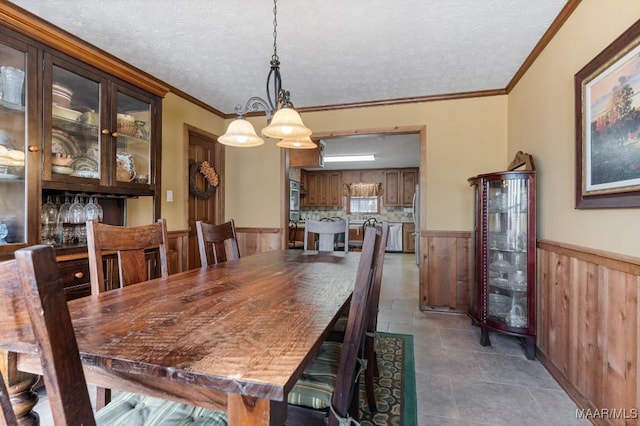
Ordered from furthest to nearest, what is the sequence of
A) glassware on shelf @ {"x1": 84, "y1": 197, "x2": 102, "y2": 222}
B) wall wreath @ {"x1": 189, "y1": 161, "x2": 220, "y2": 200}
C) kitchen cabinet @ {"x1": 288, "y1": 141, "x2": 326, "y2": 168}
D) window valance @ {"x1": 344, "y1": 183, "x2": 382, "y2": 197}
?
window valance @ {"x1": 344, "y1": 183, "x2": 382, "y2": 197}, kitchen cabinet @ {"x1": 288, "y1": 141, "x2": 326, "y2": 168}, wall wreath @ {"x1": 189, "y1": 161, "x2": 220, "y2": 200}, glassware on shelf @ {"x1": 84, "y1": 197, "x2": 102, "y2": 222}

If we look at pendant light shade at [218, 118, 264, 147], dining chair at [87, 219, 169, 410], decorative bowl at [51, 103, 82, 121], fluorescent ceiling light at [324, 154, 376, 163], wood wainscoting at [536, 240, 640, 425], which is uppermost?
fluorescent ceiling light at [324, 154, 376, 163]

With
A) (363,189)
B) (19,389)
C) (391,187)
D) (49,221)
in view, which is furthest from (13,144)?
(391,187)

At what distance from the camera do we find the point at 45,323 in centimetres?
45

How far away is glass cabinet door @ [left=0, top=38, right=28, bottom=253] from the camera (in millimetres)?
1780

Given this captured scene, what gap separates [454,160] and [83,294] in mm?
3510

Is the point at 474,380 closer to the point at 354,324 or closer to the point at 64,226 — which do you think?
the point at 354,324

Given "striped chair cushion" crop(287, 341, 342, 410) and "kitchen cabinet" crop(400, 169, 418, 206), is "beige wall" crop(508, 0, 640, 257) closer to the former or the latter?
"striped chair cushion" crop(287, 341, 342, 410)

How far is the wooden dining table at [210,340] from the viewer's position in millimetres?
628

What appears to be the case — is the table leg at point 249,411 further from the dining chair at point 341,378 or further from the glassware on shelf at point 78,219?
the glassware on shelf at point 78,219

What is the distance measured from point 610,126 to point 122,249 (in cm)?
250

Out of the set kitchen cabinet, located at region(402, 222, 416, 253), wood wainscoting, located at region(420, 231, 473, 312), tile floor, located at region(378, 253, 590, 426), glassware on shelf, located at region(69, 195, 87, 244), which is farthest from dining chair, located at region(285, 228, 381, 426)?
kitchen cabinet, located at region(402, 222, 416, 253)

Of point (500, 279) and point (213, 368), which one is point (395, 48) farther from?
point (213, 368)

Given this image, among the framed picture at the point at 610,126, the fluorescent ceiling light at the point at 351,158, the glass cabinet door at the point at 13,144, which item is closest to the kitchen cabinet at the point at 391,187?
the fluorescent ceiling light at the point at 351,158

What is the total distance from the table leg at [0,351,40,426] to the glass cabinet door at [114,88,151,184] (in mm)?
1867
